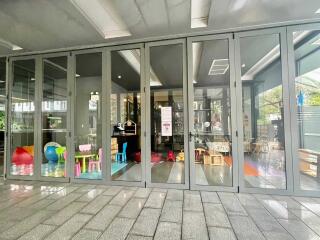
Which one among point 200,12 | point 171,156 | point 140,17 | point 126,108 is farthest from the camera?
point 126,108

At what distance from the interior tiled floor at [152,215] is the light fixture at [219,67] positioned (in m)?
2.48

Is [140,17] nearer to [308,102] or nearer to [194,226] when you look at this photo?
[194,226]

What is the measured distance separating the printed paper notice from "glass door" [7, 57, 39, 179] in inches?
125

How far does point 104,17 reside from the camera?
334 centimetres

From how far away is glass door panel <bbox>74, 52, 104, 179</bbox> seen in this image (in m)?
4.25

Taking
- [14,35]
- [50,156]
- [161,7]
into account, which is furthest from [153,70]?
[50,156]

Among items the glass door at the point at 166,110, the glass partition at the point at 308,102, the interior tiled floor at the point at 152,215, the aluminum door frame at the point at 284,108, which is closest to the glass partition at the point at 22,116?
the interior tiled floor at the point at 152,215

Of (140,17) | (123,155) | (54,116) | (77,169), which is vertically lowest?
(77,169)

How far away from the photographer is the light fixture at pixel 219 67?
3.84 m

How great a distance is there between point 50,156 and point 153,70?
3.23 metres

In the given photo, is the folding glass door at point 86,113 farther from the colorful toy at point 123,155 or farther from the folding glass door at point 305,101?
the folding glass door at point 305,101

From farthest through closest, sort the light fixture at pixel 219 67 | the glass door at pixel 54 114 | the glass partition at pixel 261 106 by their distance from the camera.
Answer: the glass door at pixel 54 114, the light fixture at pixel 219 67, the glass partition at pixel 261 106

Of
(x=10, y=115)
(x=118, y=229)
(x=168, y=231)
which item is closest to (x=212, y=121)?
(x=168, y=231)

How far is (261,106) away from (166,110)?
1891mm
